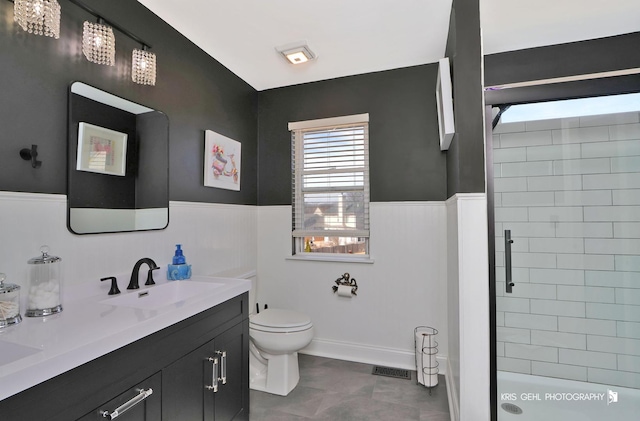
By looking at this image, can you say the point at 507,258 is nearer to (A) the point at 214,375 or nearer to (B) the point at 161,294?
(A) the point at 214,375

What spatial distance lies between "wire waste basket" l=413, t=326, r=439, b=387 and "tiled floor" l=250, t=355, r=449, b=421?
2.5 inches

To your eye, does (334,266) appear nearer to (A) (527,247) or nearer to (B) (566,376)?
(A) (527,247)

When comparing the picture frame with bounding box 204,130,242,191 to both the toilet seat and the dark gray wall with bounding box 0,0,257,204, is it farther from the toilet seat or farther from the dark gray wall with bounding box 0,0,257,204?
the toilet seat

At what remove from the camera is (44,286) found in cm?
121

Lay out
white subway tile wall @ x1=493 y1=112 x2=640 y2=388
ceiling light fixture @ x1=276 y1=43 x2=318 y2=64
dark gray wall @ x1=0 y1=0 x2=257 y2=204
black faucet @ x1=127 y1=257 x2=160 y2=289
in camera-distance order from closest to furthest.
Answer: dark gray wall @ x1=0 y1=0 x2=257 y2=204
black faucet @ x1=127 y1=257 x2=160 y2=289
white subway tile wall @ x1=493 y1=112 x2=640 y2=388
ceiling light fixture @ x1=276 y1=43 x2=318 y2=64

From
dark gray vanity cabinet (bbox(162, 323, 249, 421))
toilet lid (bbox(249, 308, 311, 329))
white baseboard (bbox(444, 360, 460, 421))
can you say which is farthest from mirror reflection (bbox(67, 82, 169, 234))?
white baseboard (bbox(444, 360, 460, 421))

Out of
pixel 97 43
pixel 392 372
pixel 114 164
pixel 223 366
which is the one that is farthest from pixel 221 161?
pixel 392 372

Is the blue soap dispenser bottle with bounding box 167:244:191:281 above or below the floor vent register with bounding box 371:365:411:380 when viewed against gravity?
above

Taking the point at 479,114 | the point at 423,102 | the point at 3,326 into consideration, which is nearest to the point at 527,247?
the point at 479,114

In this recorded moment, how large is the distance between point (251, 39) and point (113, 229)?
4.97 ft

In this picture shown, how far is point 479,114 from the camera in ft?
5.60

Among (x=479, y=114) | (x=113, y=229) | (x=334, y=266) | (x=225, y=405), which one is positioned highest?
(x=479, y=114)

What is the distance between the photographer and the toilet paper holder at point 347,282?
266 cm

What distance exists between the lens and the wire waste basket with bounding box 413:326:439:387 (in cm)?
221
